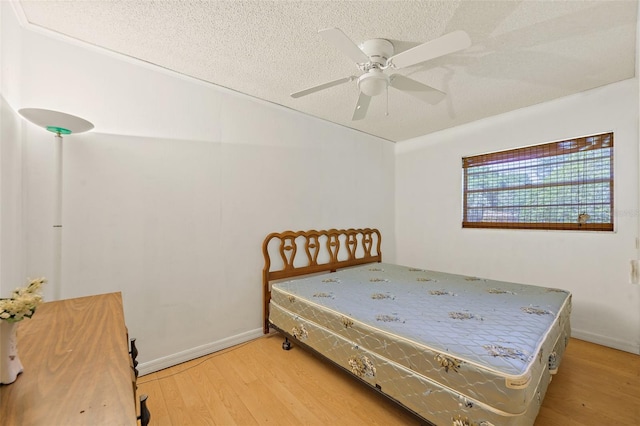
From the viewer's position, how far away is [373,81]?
176 centimetres

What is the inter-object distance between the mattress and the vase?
5.10ft

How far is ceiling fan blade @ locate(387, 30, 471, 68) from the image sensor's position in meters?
1.33

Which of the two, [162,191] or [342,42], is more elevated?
[342,42]

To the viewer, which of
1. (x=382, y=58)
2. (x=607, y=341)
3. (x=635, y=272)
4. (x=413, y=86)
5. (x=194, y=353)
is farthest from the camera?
(x=607, y=341)

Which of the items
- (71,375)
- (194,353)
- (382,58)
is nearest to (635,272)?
(382,58)

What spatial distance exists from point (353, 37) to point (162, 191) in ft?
6.14

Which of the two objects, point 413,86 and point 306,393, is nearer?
point 306,393

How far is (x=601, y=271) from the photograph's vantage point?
2.55 meters

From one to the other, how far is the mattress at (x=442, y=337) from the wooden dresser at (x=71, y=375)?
130cm

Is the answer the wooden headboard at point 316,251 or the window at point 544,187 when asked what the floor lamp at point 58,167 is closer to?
the wooden headboard at point 316,251

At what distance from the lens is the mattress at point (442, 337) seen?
1215 mm

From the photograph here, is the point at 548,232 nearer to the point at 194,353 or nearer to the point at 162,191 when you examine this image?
the point at 194,353

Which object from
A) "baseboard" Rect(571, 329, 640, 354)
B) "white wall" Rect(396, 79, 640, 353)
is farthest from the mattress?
"baseboard" Rect(571, 329, 640, 354)

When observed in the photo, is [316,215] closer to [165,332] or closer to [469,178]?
[165,332]
